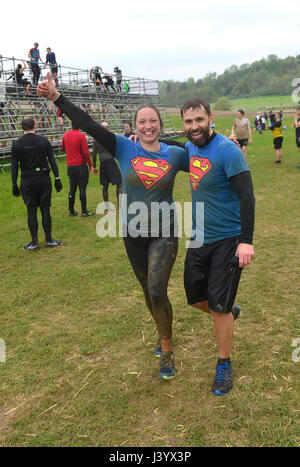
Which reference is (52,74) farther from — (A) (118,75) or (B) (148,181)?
(B) (148,181)

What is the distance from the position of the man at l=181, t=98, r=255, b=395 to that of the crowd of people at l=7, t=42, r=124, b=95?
1933 centimetres

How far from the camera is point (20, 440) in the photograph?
115 inches

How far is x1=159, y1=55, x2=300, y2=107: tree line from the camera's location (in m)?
128

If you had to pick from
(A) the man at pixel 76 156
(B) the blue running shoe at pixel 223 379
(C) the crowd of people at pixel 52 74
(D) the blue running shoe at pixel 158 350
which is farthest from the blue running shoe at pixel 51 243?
(C) the crowd of people at pixel 52 74

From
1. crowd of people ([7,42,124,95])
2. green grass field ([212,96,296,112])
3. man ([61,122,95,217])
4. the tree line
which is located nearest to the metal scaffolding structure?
crowd of people ([7,42,124,95])

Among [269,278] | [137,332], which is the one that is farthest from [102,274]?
[269,278]

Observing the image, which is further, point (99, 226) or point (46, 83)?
point (99, 226)

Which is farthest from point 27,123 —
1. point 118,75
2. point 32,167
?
point 118,75

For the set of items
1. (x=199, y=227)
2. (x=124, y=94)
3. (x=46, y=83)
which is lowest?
(x=199, y=227)

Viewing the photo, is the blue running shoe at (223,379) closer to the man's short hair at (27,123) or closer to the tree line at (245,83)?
the man's short hair at (27,123)

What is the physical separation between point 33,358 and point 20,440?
1112 mm

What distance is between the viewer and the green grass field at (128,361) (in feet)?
9.61

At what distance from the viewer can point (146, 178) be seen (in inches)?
133

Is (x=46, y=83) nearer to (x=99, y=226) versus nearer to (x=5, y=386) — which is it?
(x=5, y=386)
